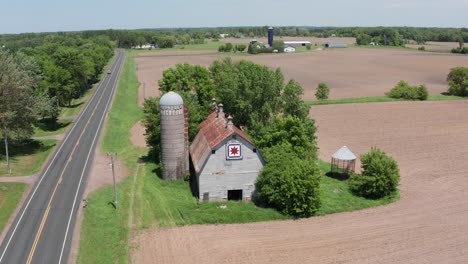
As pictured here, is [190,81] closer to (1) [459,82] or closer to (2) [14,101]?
(2) [14,101]

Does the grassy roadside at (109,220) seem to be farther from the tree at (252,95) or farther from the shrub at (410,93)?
the shrub at (410,93)

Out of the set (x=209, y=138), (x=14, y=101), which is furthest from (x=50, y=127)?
(x=209, y=138)

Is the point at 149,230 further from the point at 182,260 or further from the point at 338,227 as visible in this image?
the point at 338,227

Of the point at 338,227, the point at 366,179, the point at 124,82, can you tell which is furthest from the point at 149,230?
the point at 124,82

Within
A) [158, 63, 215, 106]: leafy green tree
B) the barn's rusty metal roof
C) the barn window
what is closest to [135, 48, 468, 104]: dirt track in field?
[158, 63, 215, 106]: leafy green tree

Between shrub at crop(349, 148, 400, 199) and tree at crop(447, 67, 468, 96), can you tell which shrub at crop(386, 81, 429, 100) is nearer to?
tree at crop(447, 67, 468, 96)
